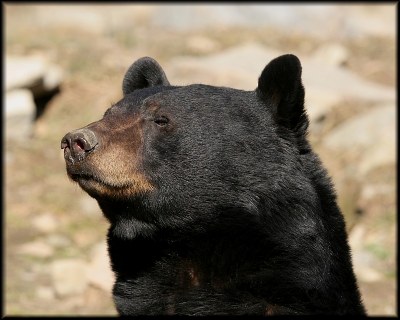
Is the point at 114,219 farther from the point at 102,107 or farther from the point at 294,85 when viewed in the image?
the point at 102,107

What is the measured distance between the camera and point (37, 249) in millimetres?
10141

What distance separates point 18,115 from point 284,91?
886cm

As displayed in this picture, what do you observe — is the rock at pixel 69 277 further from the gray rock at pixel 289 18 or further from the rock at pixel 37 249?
the gray rock at pixel 289 18

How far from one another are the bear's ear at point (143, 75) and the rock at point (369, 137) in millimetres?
6077

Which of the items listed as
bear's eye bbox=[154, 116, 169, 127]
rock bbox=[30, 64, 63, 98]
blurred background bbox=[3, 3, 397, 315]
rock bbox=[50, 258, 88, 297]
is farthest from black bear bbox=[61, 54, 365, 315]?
rock bbox=[30, 64, 63, 98]

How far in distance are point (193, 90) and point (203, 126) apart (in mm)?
260

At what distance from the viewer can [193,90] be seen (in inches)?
188

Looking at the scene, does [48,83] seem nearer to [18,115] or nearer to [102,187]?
[18,115]

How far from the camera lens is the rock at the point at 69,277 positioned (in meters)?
8.94

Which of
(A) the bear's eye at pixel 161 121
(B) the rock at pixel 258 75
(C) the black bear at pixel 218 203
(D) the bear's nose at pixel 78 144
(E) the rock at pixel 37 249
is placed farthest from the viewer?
(B) the rock at pixel 258 75

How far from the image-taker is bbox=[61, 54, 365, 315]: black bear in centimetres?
446

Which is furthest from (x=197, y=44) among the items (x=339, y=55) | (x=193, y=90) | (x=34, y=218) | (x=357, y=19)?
(x=193, y=90)

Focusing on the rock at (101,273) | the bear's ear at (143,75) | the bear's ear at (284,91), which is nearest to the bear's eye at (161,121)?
the bear's ear at (284,91)

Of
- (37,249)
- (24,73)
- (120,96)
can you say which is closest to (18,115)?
(24,73)
